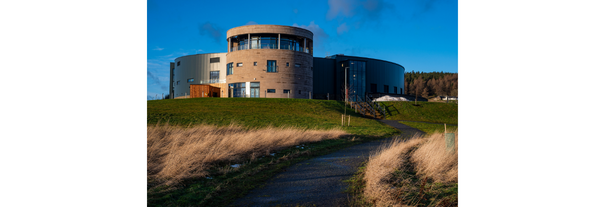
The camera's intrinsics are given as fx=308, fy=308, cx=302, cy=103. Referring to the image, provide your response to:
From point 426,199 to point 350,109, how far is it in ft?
96.4

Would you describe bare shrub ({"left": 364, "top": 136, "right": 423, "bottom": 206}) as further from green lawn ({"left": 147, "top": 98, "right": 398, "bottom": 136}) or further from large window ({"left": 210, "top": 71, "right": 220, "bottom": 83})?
large window ({"left": 210, "top": 71, "right": 220, "bottom": 83})

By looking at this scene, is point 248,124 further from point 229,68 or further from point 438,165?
point 229,68

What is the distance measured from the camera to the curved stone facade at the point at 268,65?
39.9 meters

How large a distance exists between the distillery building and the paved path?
1294 inches

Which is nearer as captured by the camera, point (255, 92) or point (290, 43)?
point (255, 92)

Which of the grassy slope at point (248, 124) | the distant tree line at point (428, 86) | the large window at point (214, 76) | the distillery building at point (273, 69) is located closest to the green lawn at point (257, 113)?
the grassy slope at point (248, 124)

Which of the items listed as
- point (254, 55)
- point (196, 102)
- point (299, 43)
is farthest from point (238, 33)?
point (196, 102)

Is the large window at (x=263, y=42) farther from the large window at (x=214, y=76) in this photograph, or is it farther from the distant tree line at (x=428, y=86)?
the distant tree line at (x=428, y=86)

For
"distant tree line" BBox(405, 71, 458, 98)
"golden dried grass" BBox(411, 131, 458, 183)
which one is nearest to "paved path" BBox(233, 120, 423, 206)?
"golden dried grass" BBox(411, 131, 458, 183)

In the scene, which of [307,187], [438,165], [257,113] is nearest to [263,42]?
[257,113]

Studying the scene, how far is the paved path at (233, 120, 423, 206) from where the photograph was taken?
455 centimetres

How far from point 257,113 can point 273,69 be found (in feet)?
48.5

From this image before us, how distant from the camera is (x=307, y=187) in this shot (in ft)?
17.5
